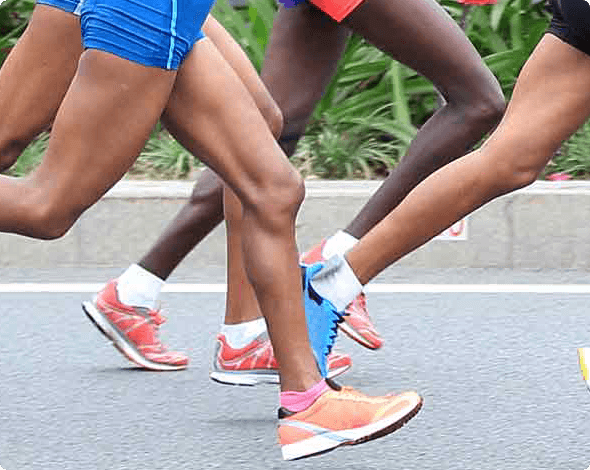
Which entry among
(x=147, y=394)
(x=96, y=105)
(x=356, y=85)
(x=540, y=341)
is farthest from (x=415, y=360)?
(x=356, y=85)

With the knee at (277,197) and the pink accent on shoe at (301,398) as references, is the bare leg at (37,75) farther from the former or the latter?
the pink accent on shoe at (301,398)

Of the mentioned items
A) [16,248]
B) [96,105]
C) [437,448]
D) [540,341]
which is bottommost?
[16,248]

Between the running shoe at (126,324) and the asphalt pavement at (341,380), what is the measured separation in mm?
57

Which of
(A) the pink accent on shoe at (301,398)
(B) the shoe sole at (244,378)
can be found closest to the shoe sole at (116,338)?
(B) the shoe sole at (244,378)

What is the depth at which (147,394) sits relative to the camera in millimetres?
4449

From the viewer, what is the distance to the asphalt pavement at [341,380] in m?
3.82

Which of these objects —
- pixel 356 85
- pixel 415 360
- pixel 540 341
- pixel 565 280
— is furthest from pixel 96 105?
pixel 356 85

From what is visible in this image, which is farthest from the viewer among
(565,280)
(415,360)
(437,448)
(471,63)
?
(565,280)

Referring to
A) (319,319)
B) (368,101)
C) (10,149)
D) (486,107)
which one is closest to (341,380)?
(319,319)

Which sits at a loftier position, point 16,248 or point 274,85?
point 274,85

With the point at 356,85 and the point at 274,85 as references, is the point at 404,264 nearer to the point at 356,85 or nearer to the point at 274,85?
the point at 356,85

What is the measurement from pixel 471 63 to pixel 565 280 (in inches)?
74.5

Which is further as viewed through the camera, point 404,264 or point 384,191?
point 404,264

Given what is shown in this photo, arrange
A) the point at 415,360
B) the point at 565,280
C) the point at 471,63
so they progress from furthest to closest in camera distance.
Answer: the point at 565,280, the point at 415,360, the point at 471,63
